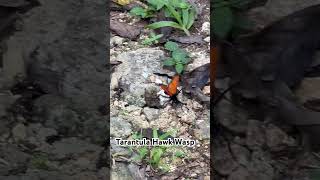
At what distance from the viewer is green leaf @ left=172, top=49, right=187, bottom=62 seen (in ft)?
3.80

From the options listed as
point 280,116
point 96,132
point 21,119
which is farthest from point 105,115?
point 280,116

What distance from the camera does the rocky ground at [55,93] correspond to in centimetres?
117

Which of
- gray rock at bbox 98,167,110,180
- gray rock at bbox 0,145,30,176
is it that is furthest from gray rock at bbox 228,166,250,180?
gray rock at bbox 0,145,30,176

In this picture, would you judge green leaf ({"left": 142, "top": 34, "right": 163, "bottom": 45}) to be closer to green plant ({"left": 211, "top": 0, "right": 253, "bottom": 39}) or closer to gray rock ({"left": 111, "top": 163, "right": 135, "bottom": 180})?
green plant ({"left": 211, "top": 0, "right": 253, "bottom": 39})

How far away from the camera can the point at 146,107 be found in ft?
3.83

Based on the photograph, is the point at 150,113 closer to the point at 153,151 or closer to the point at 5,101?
the point at 153,151

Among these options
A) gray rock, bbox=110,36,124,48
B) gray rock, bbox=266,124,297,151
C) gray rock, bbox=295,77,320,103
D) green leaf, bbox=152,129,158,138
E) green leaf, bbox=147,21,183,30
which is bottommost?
gray rock, bbox=266,124,297,151

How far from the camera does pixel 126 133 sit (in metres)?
1.16

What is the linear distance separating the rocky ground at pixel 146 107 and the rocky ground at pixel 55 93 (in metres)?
0.03

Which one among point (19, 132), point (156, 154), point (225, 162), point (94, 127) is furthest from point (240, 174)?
point (19, 132)

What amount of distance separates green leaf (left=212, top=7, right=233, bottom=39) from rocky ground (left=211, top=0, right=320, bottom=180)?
0.08m

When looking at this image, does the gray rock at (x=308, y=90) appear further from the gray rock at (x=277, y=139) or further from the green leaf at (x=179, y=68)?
the green leaf at (x=179, y=68)

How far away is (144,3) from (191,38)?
0.31ft

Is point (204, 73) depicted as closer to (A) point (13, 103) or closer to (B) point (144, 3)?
(B) point (144, 3)
